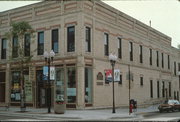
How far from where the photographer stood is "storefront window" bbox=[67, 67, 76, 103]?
29.0 m

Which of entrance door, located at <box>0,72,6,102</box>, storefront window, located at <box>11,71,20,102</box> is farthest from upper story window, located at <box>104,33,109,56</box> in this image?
entrance door, located at <box>0,72,6,102</box>

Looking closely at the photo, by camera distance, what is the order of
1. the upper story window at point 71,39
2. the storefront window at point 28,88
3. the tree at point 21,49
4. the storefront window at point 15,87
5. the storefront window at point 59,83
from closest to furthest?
the tree at point 21,49
the upper story window at point 71,39
the storefront window at point 59,83
the storefront window at point 28,88
the storefront window at point 15,87

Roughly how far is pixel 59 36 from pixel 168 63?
92.2 feet

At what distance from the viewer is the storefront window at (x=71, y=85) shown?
29031 mm

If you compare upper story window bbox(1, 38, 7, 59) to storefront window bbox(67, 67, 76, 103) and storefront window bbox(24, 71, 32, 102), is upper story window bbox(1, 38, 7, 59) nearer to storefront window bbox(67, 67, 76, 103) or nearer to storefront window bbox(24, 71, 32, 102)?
storefront window bbox(24, 71, 32, 102)

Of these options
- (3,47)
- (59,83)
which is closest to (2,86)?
(3,47)

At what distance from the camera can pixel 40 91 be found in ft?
105

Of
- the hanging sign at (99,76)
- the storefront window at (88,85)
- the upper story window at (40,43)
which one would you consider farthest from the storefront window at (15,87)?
the hanging sign at (99,76)

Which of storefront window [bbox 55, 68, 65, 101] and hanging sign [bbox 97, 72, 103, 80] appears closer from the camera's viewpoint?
storefront window [bbox 55, 68, 65, 101]

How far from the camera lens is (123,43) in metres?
36.8

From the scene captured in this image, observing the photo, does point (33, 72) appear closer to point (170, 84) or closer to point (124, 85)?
point (124, 85)

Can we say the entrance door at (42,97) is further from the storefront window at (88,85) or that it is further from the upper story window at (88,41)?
the upper story window at (88,41)

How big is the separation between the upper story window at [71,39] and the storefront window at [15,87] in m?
8.01

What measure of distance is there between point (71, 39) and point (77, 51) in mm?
1630
